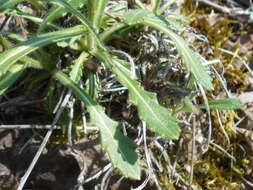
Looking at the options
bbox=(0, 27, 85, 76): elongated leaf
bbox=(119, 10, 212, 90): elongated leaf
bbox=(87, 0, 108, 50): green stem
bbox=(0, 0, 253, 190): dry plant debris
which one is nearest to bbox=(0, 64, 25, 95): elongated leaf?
bbox=(0, 0, 253, 190): dry plant debris

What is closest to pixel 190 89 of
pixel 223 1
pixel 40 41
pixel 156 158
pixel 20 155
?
pixel 156 158

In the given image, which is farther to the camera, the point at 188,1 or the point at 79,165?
the point at 188,1

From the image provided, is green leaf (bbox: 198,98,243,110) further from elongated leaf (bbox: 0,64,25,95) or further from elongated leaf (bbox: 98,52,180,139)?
elongated leaf (bbox: 0,64,25,95)

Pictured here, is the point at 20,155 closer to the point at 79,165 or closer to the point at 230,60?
the point at 79,165

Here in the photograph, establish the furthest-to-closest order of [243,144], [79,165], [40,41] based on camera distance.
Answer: [243,144], [79,165], [40,41]

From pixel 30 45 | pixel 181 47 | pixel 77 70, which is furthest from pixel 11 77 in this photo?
pixel 181 47
